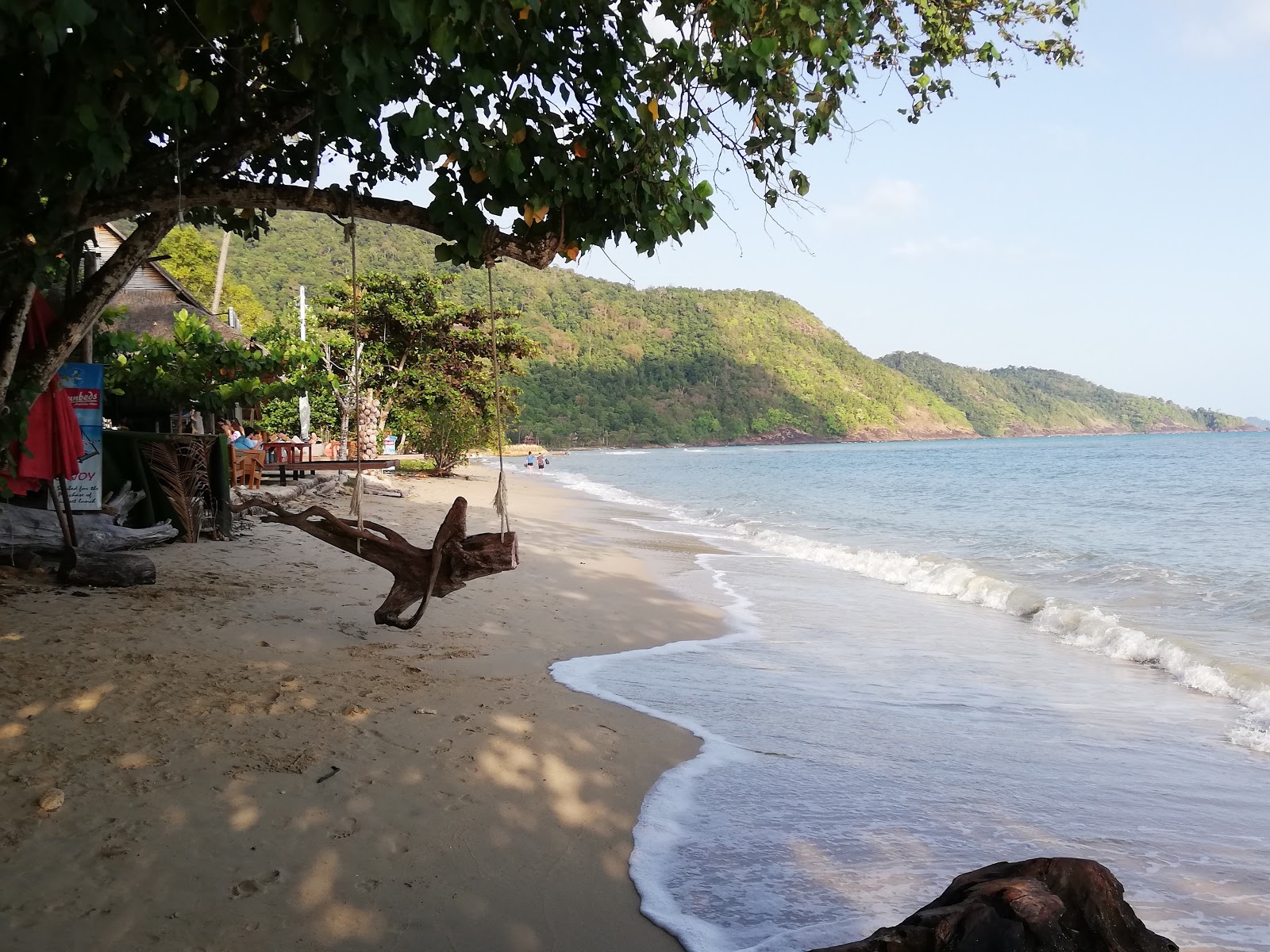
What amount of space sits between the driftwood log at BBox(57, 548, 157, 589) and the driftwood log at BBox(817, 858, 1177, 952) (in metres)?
5.71

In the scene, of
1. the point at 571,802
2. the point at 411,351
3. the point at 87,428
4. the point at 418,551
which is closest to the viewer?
the point at 571,802

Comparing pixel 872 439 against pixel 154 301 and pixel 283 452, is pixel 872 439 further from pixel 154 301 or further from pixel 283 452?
pixel 154 301

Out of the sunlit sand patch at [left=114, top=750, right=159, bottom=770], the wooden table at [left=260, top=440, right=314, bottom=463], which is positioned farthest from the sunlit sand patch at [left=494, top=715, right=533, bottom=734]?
the wooden table at [left=260, top=440, right=314, bottom=463]

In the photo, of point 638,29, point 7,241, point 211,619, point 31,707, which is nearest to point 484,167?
point 638,29

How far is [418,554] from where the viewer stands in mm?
5227

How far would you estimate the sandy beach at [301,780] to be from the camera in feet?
8.39

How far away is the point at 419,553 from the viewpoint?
526 centimetres

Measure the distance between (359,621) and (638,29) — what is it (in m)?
3.98

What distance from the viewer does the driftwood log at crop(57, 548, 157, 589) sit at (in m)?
6.07

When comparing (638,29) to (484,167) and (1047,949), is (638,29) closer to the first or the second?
(484,167)

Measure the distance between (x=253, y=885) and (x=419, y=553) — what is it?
2.71 m

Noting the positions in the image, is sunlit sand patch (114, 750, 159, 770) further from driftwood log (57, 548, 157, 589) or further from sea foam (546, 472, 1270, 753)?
driftwood log (57, 548, 157, 589)

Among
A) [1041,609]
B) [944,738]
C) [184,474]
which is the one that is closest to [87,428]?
[184,474]

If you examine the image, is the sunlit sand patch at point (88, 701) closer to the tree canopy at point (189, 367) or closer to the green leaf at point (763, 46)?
the green leaf at point (763, 46)
